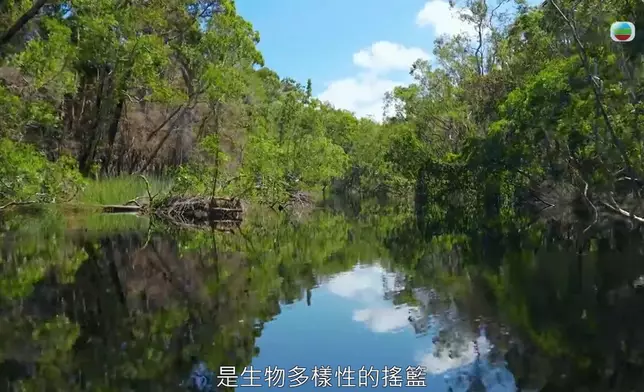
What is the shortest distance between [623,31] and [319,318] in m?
7.35

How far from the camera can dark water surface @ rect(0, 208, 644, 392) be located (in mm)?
5324

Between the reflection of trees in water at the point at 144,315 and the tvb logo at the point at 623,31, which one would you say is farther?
the tvb logo at the point at 623,31

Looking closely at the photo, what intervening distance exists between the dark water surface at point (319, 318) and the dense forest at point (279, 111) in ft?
11.9

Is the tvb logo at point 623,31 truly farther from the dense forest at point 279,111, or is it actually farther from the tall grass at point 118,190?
the tall grass at point 118,190

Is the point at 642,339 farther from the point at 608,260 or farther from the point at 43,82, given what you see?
the point at 43,82

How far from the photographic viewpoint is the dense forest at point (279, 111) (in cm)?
1375

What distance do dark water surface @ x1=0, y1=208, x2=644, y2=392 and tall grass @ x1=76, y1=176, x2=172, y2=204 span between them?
999 cm

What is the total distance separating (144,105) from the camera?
29297mm

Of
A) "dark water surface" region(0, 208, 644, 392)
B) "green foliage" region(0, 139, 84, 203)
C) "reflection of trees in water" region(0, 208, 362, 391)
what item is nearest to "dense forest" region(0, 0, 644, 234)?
"green foliage" region(0, 139, 84, 203)

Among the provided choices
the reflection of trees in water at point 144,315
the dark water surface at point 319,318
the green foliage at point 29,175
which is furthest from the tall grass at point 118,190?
the reflection of trees in water at point 144,315

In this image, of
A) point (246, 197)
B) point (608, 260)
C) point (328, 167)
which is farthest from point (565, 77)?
point (328, 167)

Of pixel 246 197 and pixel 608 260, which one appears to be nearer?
pixel 608 260

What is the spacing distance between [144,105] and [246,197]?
29.0ft

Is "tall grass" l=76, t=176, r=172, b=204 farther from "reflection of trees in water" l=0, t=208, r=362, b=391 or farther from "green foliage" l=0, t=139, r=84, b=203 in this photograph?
"reflection of trees in water" l=0, t=208, r=362, b=391
